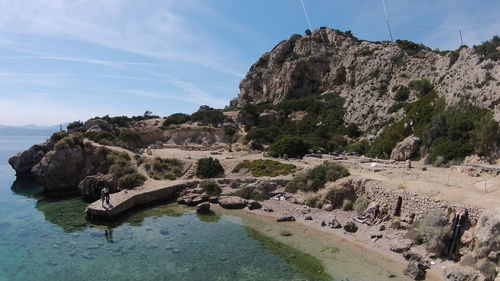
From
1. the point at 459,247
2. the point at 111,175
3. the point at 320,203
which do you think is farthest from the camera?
the point at 111,175

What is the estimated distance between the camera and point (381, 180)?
82.6ft

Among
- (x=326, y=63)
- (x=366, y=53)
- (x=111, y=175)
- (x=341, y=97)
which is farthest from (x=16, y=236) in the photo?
(x=326, y=63)

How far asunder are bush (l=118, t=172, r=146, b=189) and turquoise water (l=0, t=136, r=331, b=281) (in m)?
5.47

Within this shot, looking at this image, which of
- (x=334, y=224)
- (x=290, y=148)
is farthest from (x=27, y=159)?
(x=334, y=224)

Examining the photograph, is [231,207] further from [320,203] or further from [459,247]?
[459,247]

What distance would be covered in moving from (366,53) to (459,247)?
6555cm

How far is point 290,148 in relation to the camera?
42281mm

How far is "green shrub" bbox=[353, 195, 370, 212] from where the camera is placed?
80.5ft

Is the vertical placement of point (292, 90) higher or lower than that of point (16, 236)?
higher

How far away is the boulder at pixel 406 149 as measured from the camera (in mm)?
36219

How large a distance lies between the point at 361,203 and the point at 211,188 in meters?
13.9

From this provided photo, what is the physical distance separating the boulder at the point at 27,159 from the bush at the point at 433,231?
45878 mm

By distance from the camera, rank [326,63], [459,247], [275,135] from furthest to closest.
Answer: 1. [326,63]
2. [275,135]
3. [459,247]

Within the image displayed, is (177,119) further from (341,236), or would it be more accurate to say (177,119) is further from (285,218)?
(341,236)
